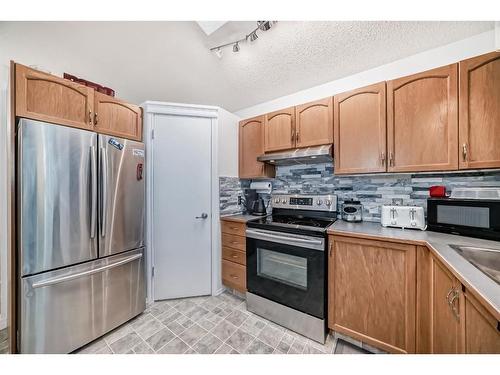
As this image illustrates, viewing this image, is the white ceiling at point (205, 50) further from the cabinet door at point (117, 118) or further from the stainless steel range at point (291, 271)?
the stainless steel range at point (291, 271)

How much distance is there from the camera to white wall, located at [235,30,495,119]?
1.48 m


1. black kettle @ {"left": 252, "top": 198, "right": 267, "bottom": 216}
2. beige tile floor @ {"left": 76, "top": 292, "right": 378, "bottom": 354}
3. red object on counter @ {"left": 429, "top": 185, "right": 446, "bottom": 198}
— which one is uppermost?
red object on counter @ {"left": 429, "top": 185, "right": 446, "bottom": 198}

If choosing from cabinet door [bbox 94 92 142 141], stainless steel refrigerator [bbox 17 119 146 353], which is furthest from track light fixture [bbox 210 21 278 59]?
stainless steel refrigerator [bbox 17 119 146 353]

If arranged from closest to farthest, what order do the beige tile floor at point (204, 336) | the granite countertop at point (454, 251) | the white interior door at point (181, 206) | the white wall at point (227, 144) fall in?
the granite countertop at point (454, 251)
the beige tile floor at point (204, 336)
the white interior door at point (181, 206)
the white wall at point (227, 144)

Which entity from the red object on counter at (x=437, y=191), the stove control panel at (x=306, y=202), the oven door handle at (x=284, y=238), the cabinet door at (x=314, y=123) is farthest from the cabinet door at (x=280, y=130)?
the red object on counter at (x=437, y=191)

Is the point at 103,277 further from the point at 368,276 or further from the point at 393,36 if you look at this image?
the point at 393,36

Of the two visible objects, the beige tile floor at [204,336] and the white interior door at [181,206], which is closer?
the beige tile floor at [204,336]

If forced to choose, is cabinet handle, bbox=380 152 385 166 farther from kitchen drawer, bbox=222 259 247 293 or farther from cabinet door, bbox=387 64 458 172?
kitchen drawer, bbox=222 259 247 293

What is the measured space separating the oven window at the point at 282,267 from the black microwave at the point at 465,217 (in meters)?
1.04

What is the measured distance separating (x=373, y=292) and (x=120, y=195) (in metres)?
2.15

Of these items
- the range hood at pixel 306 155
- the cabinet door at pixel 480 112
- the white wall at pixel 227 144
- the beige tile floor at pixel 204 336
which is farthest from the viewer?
the white wall at pixel 227 144

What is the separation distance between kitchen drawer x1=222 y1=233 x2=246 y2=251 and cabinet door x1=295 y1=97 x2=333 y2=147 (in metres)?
1.18

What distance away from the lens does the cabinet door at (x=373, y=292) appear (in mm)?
1253
